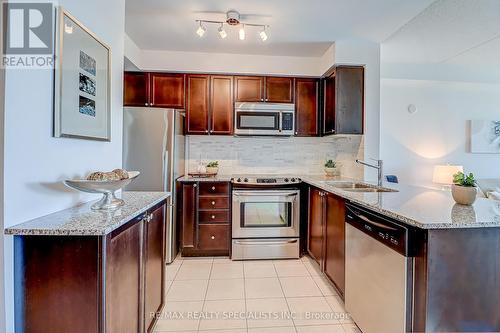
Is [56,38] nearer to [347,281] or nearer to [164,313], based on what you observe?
[164,313]

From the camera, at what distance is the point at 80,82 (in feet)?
5.04

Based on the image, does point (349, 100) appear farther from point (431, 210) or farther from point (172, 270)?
point (172, 270)

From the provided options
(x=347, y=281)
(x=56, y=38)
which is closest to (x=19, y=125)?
(x=56, y=38)

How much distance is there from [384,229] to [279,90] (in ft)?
8.38

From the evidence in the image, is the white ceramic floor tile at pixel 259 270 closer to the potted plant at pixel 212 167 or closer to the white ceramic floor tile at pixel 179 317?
the white ceramic floor tile at pixel 179 317

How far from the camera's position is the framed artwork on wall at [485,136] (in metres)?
4.50

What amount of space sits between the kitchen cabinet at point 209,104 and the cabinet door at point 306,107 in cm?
89

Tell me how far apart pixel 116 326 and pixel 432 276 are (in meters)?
1.51

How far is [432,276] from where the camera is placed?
4.24ft

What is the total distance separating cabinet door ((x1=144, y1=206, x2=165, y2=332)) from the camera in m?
1.67

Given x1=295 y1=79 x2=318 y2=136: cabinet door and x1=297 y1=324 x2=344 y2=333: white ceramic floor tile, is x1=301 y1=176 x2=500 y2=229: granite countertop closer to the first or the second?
x1=297 y1=324 x2=344 y2=333: white ceramic floor tile

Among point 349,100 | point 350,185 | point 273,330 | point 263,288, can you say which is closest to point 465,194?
point 350,185

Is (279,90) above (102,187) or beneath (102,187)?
above

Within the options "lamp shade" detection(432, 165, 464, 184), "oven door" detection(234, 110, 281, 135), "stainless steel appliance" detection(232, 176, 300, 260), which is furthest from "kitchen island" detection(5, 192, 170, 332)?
"lamp shade" detection(432, 165, 464, 184)
